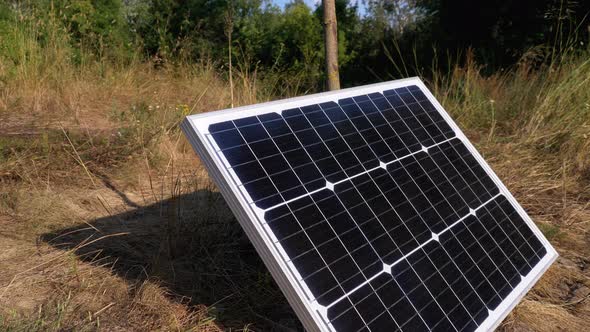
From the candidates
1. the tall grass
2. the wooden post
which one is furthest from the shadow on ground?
the tall grass

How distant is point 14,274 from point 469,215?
2.91m

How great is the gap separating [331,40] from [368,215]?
2625 millimetres

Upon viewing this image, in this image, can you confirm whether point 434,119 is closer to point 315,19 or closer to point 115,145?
point 115,145

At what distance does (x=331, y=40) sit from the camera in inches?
206

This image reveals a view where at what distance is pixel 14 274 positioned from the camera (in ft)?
11.8

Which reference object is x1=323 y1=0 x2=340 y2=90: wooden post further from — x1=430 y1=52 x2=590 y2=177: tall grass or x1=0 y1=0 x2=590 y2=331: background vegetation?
x1=430 y1=52 x2=590 y2=177: tall grass

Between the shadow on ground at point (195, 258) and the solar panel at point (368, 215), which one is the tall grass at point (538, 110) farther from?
the shadow on ground at point (195, 258)

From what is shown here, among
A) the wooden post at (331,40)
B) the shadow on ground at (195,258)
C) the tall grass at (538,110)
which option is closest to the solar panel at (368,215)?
the shadow on ground at (195,258)

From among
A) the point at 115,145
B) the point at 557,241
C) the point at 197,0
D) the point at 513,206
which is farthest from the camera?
the point at 197,0

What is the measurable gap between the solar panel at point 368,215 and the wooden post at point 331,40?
128 cm

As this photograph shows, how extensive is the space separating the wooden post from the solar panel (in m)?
1.28

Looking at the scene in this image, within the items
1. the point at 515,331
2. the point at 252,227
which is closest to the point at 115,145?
the point at 252,227

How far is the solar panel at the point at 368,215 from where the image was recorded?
103 inches

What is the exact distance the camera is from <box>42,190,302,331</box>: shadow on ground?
351cm
